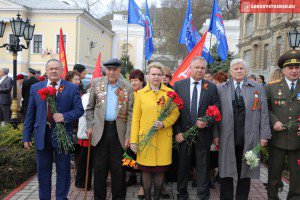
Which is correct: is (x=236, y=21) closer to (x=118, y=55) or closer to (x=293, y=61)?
(x=118, y=55)

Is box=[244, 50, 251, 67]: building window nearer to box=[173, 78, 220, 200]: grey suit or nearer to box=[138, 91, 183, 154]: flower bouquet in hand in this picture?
box=[173, 78, 220, 200]: grey suit

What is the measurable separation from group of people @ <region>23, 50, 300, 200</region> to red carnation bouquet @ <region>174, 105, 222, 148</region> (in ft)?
0.20

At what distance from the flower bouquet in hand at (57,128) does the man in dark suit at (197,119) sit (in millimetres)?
1522

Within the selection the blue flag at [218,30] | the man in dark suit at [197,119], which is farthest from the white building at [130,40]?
the man in dark suit at [197,119]

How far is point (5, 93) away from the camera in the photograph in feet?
33.9

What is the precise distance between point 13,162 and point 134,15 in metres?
6.70

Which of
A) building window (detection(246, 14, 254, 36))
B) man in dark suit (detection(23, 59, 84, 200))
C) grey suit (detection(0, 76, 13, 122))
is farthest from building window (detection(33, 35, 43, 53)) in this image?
man in dark suit (detection(23, 59, 84, 200))

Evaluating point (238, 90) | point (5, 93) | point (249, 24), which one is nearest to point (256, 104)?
point (238, 90)

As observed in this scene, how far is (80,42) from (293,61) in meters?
32.6

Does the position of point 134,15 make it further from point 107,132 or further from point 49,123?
point 49,123

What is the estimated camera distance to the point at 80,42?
3519 centimetres

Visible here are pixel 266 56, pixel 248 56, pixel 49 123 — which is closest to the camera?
pixel 49 123

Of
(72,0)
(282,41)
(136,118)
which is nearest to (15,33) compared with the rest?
(136,118)

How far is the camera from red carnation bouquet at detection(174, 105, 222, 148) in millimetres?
4320
